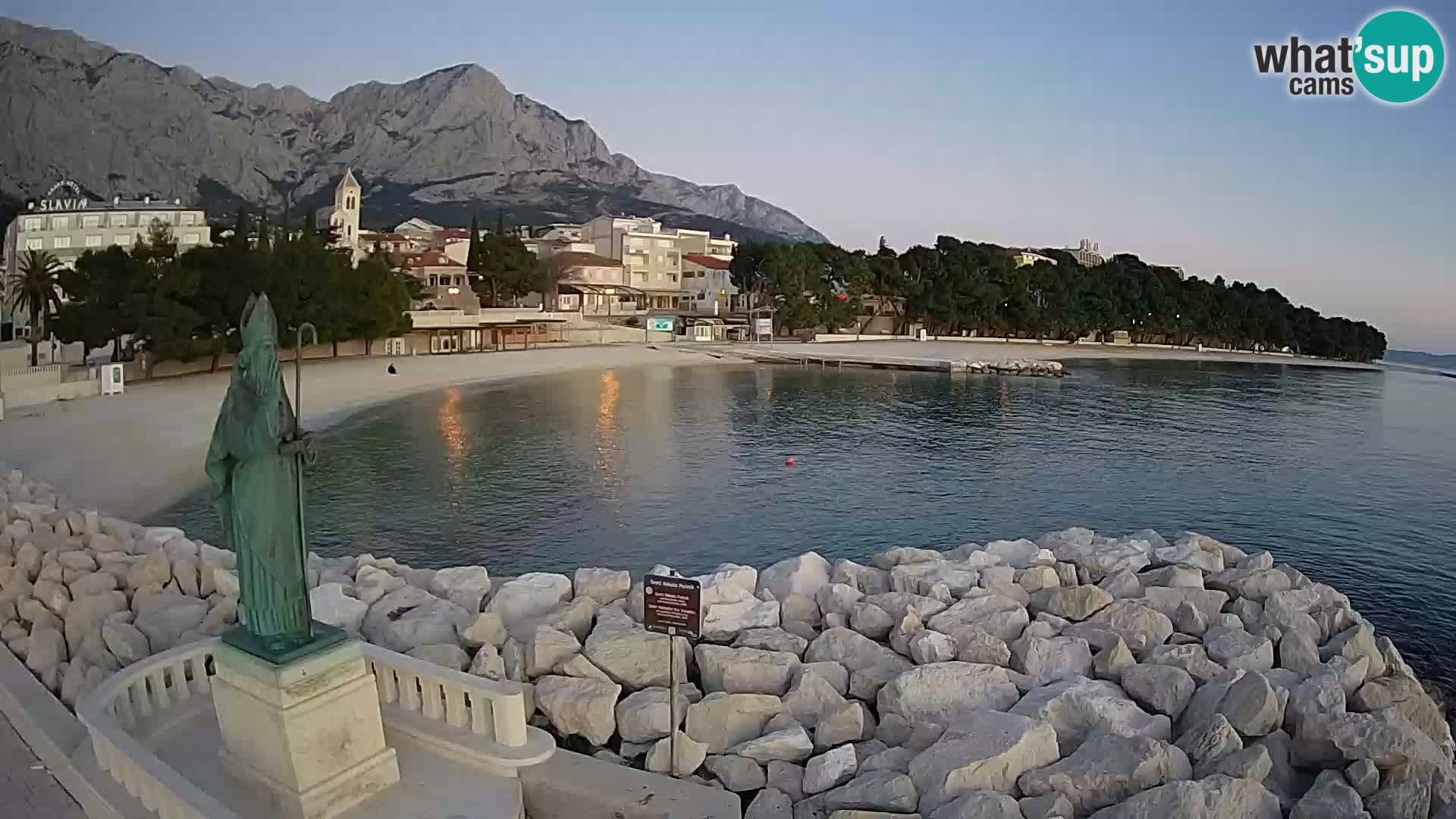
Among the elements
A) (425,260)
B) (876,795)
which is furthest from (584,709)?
(425,260)

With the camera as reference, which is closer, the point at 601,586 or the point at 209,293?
the point at 601,586

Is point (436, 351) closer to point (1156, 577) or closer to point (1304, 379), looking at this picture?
point (1156, 577)

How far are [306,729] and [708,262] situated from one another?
8257cm

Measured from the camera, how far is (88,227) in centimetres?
6762

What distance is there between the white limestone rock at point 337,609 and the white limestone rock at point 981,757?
540 centimetres

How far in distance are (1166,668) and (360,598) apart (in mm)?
7573

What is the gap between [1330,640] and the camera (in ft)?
29.1

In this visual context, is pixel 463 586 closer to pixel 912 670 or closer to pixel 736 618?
pixel 736 618

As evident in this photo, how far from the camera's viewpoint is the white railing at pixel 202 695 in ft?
15.5

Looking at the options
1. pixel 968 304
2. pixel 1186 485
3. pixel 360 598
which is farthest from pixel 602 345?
pixel 360 598

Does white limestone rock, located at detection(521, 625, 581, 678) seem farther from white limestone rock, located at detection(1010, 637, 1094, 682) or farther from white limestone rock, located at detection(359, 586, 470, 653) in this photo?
white limestone rock, located at detection(1010, 637, 1094, 682)

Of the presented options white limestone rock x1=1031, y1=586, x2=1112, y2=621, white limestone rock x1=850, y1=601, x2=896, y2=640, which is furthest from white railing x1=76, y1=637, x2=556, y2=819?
white limestone rock x1=1031, y1=586, x2=1112, y2=621

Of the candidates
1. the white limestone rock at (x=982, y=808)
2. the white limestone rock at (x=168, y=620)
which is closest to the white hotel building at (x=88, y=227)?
the white limestone rock at (x=168, y=620)

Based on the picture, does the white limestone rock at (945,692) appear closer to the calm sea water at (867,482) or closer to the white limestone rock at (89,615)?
the calm sea water at (867,482)
